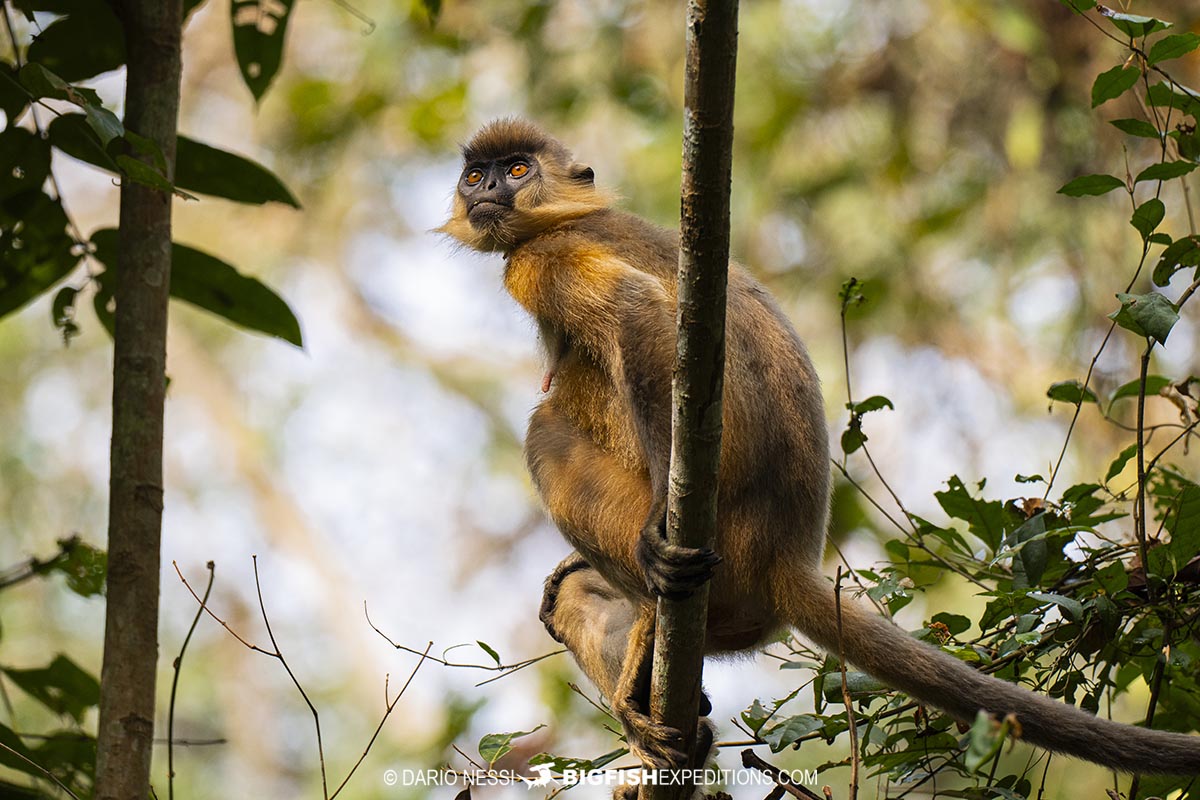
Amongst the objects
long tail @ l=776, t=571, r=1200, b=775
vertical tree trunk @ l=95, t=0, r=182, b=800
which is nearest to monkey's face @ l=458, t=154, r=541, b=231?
vertical tree trunk @ l=95, t=0, r=182, b=800

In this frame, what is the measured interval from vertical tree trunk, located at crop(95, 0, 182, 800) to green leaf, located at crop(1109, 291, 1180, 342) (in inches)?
120

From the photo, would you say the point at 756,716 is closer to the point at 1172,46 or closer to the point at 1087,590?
the point at 1087,590

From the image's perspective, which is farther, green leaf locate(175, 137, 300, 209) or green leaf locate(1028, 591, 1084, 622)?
green leaf locate(175, 137, 300, 209)

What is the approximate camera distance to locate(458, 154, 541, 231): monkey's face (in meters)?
5.53

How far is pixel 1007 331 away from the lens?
13.3 metres

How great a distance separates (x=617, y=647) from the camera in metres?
4.61

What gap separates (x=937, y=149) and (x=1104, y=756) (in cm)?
1101

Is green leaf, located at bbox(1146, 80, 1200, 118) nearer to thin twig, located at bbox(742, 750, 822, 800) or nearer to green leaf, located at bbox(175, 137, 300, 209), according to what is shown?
thin twig, located at bbox(742, 750, 822, 800)

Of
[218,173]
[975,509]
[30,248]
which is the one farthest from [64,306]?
[975,509]

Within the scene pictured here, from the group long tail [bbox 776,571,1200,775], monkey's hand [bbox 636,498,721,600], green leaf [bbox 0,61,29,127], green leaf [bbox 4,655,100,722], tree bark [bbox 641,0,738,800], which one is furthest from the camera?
green leaf [bbox 4,655,100,722]

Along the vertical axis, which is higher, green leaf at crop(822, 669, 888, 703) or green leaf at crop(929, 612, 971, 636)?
green leaf at crop(929, 612, 971, 636)

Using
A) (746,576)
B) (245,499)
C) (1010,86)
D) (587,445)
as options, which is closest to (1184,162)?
(746,576)

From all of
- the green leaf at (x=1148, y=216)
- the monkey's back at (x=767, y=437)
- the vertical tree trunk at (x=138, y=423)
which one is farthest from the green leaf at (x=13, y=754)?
the green leaf at (x=1148, y=216)

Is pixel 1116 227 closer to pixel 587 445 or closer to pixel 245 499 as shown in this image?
pixel 587 445
